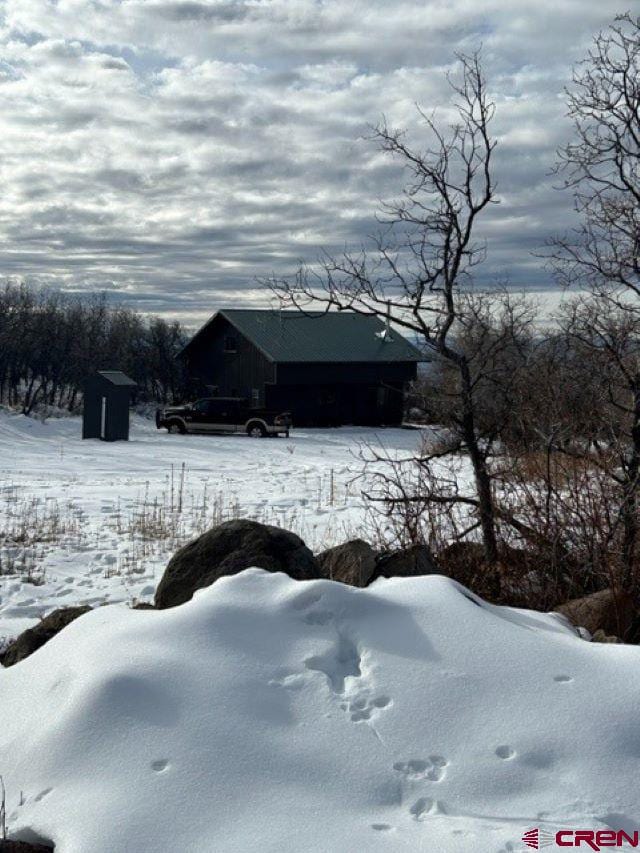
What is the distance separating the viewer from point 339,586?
5168mm

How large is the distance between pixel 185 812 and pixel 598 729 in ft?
6.13

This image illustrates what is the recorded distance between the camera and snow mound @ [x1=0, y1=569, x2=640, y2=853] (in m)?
3.59

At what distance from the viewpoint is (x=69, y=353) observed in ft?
160

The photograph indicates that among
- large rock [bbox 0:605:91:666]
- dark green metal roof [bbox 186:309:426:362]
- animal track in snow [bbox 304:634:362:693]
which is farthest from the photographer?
dark green metal roof [bbox 186:309:426:362]

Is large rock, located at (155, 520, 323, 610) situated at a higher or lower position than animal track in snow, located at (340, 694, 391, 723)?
higher

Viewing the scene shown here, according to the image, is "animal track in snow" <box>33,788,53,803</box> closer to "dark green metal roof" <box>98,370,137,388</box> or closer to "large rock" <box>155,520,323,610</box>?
"large rock" <box>155,520,323,610</box>

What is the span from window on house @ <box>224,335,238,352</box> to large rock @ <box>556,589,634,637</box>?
116 ft

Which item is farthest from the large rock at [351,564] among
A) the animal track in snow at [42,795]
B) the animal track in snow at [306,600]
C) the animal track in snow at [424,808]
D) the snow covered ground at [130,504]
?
the animal track in snow at [42,795]

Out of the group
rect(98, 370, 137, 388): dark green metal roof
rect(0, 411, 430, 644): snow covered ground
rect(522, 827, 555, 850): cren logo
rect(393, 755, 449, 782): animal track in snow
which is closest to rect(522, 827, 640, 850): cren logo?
rect(522, 827, 555, 850): cren logo

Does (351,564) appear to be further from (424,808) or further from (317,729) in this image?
(424,808)

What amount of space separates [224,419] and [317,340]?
24.5ft

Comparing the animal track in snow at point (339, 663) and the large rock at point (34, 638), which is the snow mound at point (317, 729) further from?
the large rock at point (34, 638)

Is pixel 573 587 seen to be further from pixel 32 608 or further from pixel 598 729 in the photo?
pixel 32 608

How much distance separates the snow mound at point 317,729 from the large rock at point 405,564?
199cm
